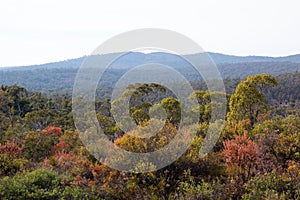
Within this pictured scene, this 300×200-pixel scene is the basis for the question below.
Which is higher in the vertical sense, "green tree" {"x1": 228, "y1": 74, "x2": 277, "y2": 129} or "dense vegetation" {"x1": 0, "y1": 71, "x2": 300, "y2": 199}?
"green tree" {"x1": 228, "y1": 74, "x2": 277, "y2": 129}

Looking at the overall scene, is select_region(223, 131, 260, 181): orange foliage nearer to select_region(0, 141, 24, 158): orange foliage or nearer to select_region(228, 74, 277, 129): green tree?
select_region(228, 74, 277, 129): green tree

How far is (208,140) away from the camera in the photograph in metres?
15.4

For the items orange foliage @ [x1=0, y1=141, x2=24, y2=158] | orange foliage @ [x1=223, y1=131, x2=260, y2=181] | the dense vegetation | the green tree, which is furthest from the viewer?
the green tree

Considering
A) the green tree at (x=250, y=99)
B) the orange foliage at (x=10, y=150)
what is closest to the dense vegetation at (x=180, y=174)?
the orange foliage at (x=10, y=150)

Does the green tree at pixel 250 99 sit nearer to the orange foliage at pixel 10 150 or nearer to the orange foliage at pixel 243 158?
the orange foliage at pixel 243 158

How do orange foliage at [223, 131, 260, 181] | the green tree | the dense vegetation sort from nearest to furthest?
the dense vegetation, orange foliage at [223, 131, 260, 181], the green tree

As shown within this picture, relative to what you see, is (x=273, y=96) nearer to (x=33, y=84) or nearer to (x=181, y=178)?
(x=181, y=178)

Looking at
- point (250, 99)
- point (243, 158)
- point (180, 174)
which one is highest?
point (250, 99)

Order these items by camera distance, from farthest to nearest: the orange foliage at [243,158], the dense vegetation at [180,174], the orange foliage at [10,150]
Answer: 1. the orange foliage at [10,150]
2. the orange foliage at [243,158]
3. the dense vegetation at [180,174]

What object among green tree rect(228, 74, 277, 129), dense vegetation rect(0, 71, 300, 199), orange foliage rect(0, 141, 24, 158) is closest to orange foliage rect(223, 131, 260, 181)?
dense vegetation rect(0, 71, 300, 199)

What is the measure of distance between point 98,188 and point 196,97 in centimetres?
1804

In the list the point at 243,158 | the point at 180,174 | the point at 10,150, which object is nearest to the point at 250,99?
the point at 243,158

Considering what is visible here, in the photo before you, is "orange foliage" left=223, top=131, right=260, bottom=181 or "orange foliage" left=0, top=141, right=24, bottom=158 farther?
"orange foliage" left=0, top=141, right=24, bottom=158

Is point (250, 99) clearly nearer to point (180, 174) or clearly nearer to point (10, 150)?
point (180, 174)
